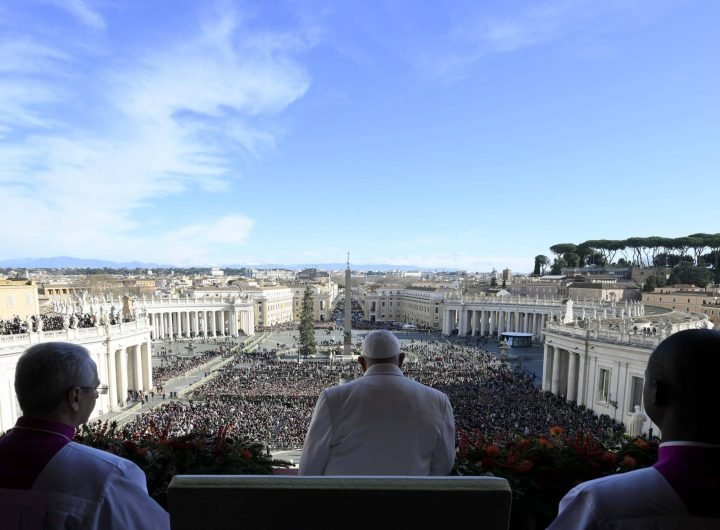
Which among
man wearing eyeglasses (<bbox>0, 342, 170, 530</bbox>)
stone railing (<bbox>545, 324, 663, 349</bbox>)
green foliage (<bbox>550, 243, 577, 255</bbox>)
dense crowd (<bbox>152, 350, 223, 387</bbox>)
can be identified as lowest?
dense crowd (<bbox>152, 350, 223, 387</bbox>)

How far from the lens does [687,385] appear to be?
165 cm

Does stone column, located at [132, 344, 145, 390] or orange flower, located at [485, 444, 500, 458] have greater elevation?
orange flower, located at [485, 444, 500, 458]

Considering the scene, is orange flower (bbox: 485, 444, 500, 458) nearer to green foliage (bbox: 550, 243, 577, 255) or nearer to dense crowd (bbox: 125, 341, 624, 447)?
dense crowd (bbox: 125, 341, 624, 447)

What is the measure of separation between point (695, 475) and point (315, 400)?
80.9 ft

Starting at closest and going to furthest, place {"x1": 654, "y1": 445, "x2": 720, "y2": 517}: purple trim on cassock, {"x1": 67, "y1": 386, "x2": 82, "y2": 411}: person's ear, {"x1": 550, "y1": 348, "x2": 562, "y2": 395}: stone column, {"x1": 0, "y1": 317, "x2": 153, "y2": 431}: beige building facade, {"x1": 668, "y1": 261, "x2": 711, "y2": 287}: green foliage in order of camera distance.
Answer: {"x1": 654, "y1": 445, "x2": 720, "y2": 517}: purple trim on cassock → {"x1": 67, "y1": 386, "x2": 82, "y2": 411}: person's ear → {"x1": 0, "y1": 317, "x2": 153, "y2": 431}: beige building facade → {"x1": 550, "y1": 348, "x2": 562, "y2": 395}: stone column → {"x1": 668, "y1": 261, "x2": 711, "y2": 287}: green foliage

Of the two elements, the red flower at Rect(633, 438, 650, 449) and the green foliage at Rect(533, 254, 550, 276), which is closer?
the red flower at Rect(633, 438, 650, 449)

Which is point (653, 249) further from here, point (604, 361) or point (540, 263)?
point (604, 361)

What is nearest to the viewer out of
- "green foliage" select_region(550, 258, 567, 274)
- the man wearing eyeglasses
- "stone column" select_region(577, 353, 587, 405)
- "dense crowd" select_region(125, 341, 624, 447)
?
the man wearing eyeglasses

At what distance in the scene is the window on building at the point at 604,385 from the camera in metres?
26.1

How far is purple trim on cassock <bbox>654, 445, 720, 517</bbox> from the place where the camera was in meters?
1.53

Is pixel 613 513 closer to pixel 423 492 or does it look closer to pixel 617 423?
pixel 423 492

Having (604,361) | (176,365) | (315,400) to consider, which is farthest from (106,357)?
(604,361)

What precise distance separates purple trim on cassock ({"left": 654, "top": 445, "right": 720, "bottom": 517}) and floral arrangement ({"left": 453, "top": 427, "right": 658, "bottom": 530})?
72.9 inches

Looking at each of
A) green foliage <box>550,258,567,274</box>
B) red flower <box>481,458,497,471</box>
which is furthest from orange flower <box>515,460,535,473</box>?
green foliage <box>550,258,567,274</box>
